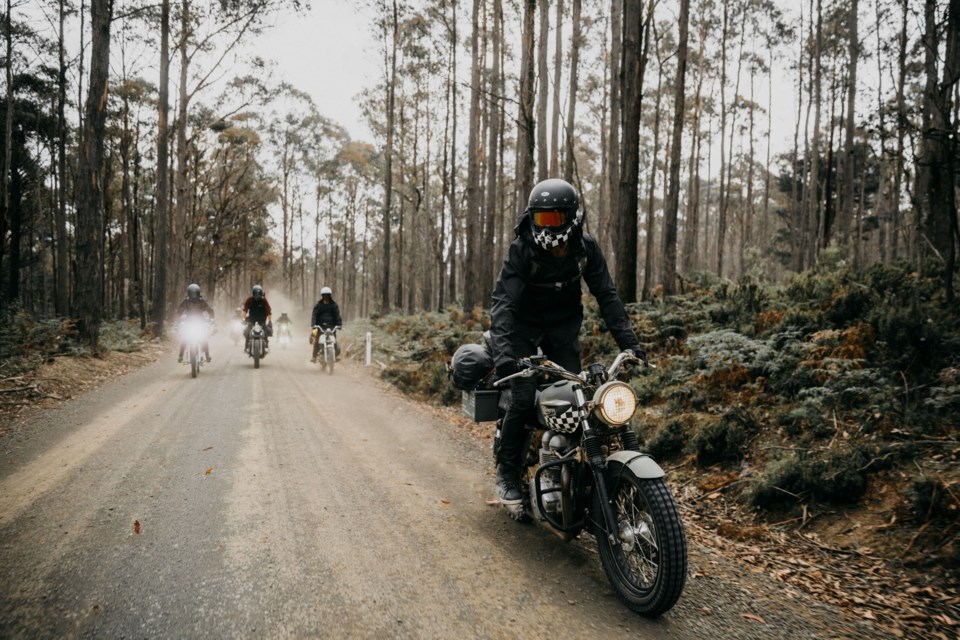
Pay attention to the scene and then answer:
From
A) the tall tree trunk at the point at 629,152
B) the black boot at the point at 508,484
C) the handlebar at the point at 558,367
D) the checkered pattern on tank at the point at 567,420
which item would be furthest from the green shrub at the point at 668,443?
the tall tree trunk at the point at 629,152

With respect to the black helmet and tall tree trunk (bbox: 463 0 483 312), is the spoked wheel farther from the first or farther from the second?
tall tree trunk (bbox: 463 0 483 312)

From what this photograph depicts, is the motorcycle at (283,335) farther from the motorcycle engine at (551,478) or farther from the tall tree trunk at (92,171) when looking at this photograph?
the motorcycle engine at (551,478)

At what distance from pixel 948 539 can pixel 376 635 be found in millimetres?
3520

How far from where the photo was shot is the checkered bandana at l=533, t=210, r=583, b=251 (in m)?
3.36

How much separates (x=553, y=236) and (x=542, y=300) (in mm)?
507

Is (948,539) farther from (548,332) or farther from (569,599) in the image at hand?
(548,332)

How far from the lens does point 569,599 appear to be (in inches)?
113

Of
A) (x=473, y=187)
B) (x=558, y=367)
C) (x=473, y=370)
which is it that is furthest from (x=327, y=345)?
(x=558, y=367)

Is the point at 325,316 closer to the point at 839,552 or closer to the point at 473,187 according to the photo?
the point at 473,187

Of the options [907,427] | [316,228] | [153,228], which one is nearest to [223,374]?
[907,427]

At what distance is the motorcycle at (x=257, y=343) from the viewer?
13.3 m

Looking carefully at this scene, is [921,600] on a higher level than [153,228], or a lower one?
lower

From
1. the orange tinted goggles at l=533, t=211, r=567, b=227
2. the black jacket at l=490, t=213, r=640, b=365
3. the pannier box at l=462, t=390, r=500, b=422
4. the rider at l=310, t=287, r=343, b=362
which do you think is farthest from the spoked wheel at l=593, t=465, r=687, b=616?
the rider at l=310, t=287, r=343, b=362

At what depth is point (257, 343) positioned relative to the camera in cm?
1334
